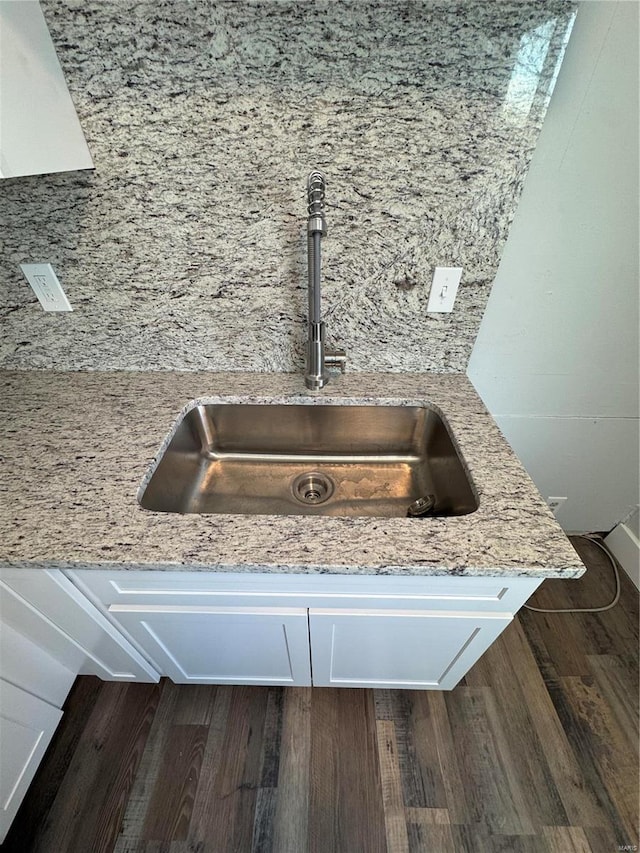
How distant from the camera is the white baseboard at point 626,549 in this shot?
60.2 inches

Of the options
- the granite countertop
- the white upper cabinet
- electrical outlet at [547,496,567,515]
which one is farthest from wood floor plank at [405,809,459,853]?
the white upper cabinet

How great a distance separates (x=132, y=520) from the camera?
2.24ft

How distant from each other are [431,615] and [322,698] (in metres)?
0.73

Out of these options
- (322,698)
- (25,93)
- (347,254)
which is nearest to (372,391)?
(347,254)

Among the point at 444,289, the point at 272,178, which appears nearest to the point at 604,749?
the point at 444,289

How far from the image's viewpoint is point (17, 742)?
924 millimetres

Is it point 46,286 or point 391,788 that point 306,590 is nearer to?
point 391,788

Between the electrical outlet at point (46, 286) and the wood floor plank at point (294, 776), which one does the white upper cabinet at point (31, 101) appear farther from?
the wood floor plank at point (294, 776)

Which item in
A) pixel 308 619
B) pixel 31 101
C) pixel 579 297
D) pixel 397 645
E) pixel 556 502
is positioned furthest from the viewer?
pixel 556 502

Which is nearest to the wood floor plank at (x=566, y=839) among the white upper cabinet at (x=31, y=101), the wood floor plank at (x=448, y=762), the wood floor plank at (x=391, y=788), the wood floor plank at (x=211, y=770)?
the wood floor plank at (x=448, y=762)

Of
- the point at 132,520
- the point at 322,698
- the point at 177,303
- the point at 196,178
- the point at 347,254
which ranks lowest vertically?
the point at 322,698

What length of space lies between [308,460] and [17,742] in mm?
1099

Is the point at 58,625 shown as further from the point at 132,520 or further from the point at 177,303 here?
the point at 177,303

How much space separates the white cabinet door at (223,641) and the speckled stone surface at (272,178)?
2.39ft
